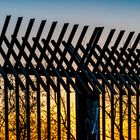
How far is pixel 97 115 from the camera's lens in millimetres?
4629

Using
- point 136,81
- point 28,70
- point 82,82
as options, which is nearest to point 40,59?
point 28,70

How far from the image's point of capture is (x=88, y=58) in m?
4.55

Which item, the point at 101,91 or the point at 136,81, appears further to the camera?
the point at 136,81

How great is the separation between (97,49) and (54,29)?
1.10 m

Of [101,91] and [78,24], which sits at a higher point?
[78,24]

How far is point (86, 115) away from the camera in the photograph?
458 centimetres

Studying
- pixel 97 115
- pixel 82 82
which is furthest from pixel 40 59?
pixel 97 115

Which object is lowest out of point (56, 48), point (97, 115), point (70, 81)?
point (97, 115)

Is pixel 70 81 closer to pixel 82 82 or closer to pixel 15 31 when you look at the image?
pixel 82 82

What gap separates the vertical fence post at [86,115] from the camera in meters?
4.55

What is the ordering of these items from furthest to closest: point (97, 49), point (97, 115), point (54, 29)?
1. point (97, 49)
2. point (97, 115)
3. point (54, 29)

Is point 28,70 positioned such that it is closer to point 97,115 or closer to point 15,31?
point 15,31

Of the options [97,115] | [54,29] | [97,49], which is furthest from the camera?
[97,49]

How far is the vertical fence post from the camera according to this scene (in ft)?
14.9
